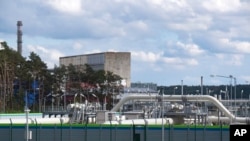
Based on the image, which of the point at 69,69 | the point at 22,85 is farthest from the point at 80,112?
the point at 69,69

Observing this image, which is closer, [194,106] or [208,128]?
[208,128]

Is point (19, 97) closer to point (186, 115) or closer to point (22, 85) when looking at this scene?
point (22, 85)

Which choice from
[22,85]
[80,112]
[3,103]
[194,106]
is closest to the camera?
[80,112]

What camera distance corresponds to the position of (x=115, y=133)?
58.6 meters

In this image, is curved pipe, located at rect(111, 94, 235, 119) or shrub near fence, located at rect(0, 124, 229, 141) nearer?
shrub near fence, located at rect(0, 124, 229, 141)

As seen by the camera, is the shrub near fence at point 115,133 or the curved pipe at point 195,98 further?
the curved pipe at point 195,98

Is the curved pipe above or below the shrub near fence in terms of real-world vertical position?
above

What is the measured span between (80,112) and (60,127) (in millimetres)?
35921

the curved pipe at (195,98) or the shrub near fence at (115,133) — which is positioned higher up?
the curved pipe at (195,98)

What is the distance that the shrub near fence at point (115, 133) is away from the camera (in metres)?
56.8

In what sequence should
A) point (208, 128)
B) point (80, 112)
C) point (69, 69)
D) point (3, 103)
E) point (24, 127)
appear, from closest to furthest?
point (208, 128) → point (24, 127) → point (80, 112) → point (3, 103) → point (69, 69)

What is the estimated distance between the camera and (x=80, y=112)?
95.9m

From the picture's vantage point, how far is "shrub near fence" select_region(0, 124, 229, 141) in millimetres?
56750

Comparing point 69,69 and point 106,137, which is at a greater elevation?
point 69,69
